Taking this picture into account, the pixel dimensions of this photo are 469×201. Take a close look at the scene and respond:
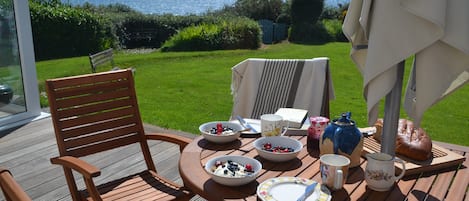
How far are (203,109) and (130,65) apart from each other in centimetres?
→ 410

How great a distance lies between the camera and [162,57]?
9.98 m

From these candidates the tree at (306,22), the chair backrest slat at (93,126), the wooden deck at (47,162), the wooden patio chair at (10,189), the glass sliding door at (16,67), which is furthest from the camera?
the tree at (306,22)

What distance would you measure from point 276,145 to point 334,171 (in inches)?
17.4

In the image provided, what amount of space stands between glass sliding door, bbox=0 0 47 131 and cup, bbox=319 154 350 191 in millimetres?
3824

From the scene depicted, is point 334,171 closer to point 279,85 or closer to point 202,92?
point 279,85

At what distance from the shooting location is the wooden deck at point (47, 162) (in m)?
2.84

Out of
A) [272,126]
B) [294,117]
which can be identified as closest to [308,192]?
[272,126]

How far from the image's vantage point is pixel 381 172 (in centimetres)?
140

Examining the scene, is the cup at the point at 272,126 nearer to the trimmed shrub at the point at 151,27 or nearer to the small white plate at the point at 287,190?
the small white plate at the point at 287,190

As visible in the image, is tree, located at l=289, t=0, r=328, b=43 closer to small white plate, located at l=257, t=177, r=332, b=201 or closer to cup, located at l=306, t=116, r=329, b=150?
cup, located at l=306, t=116, r=329, b=150

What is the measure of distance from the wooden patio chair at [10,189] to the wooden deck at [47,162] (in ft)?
4.25

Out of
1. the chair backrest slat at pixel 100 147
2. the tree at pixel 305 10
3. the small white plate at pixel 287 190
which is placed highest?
the tree at pixel 305 10

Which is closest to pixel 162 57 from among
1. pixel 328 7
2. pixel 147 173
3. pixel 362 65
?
pixel 147 173

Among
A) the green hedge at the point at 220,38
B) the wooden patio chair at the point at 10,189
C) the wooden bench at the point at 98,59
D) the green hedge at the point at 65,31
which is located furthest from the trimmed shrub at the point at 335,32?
the wooden patio chair at the point at 10,189
